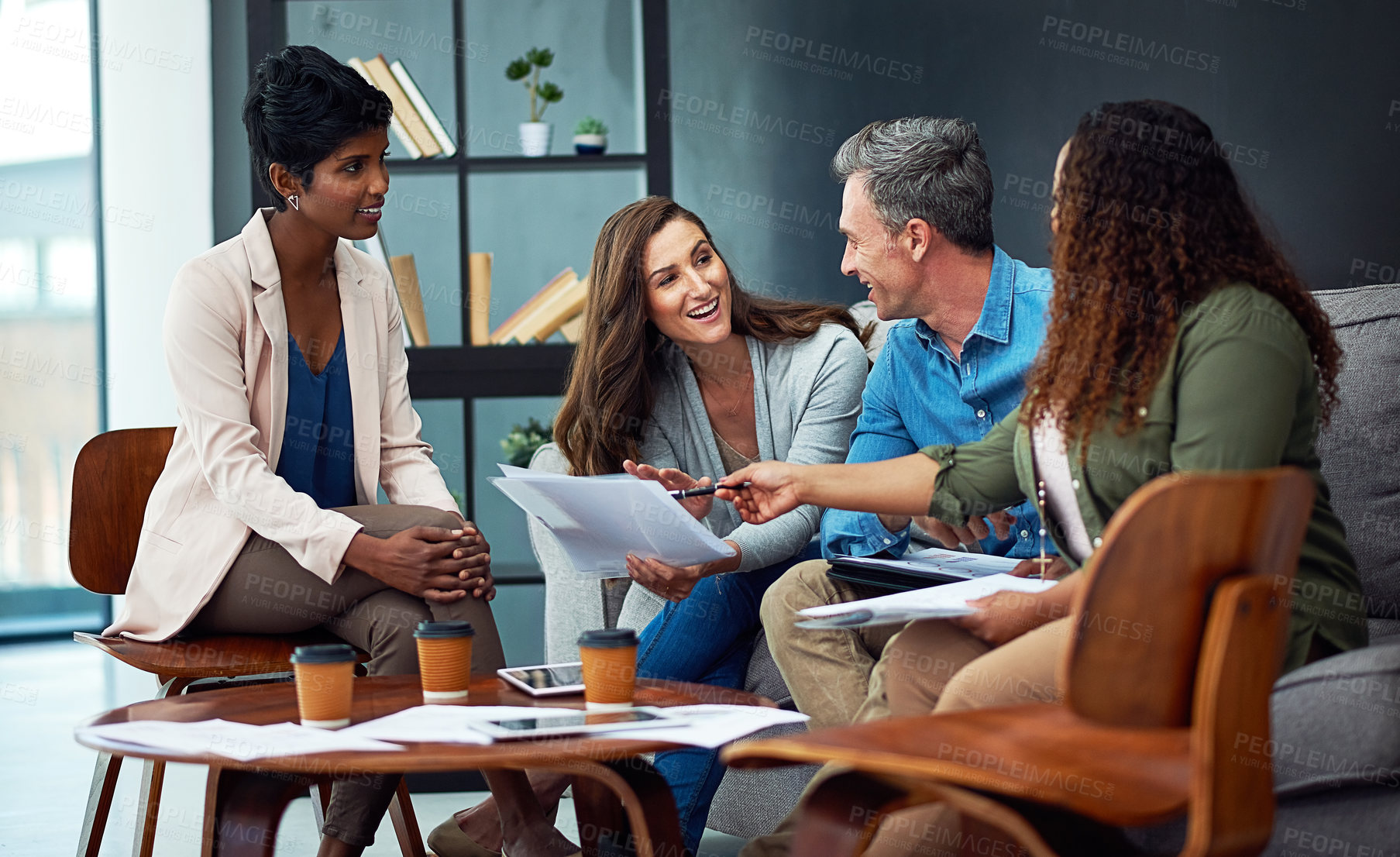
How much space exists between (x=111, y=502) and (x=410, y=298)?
1.09m

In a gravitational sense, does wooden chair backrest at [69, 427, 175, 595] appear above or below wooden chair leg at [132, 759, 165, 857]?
above

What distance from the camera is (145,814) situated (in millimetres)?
1821

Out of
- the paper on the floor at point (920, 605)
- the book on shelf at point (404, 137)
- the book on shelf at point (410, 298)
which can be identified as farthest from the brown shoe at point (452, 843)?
the book on shelf at point (404, 137)

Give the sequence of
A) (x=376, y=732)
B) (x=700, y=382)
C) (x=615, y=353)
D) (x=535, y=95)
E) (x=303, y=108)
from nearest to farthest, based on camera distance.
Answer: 1. (x=376, y=732)
2. (x=303, y=108)
3. (x=615, y=353)
4. (x=700, y=382)
5. (x=535, y=95)

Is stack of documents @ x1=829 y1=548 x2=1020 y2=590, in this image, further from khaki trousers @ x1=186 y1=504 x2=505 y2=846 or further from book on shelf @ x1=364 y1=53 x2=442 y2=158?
book on shelf @ x1=364 y1=53 x2=442 y2=158

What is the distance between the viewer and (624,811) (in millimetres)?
1515

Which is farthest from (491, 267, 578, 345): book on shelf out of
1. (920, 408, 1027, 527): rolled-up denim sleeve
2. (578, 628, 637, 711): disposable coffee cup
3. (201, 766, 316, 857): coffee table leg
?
(201, 766, 316, 857): coffee table leg

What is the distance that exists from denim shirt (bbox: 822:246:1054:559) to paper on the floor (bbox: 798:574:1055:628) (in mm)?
535

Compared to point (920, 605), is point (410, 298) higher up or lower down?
higher up

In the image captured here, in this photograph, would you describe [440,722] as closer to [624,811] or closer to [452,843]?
[624,811]

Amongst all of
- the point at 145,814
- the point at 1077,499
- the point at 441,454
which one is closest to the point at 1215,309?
the point at 1077,499

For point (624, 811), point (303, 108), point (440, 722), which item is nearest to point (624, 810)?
point (624, 811)

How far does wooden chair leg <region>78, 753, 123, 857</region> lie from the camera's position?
183 centimetres

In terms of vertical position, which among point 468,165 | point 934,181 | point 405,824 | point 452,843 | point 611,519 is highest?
point 468,165
